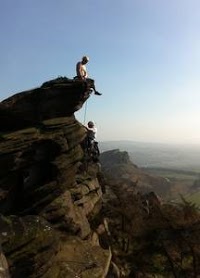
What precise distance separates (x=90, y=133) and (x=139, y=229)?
14088mm

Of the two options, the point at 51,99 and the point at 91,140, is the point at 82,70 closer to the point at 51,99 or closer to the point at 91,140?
the point at 51,99

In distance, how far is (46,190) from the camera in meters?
25.0

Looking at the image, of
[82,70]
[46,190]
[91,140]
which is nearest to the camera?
[46,190]

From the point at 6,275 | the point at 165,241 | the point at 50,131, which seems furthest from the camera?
the point at 165,241

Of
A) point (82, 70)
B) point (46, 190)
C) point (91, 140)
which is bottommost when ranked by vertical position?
point (46, 190)

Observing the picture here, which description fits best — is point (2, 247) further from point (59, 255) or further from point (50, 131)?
point (50, 131)

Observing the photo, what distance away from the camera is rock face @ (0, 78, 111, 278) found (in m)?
19.3

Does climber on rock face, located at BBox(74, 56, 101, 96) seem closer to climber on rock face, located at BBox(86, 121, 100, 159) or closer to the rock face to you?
the rock face

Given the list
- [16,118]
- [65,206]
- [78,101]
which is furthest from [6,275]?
[78,101]

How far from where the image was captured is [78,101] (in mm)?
27938

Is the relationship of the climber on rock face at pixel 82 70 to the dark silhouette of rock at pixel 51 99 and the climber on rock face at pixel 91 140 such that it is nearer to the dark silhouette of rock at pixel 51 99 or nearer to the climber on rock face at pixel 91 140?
the dark silhouette of rock at pixel 51 99

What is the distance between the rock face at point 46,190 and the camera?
63.5ft

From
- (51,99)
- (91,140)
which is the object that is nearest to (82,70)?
(51,99)

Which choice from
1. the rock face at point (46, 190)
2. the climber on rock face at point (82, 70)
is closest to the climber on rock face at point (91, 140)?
the rock face at point (46, 190)
